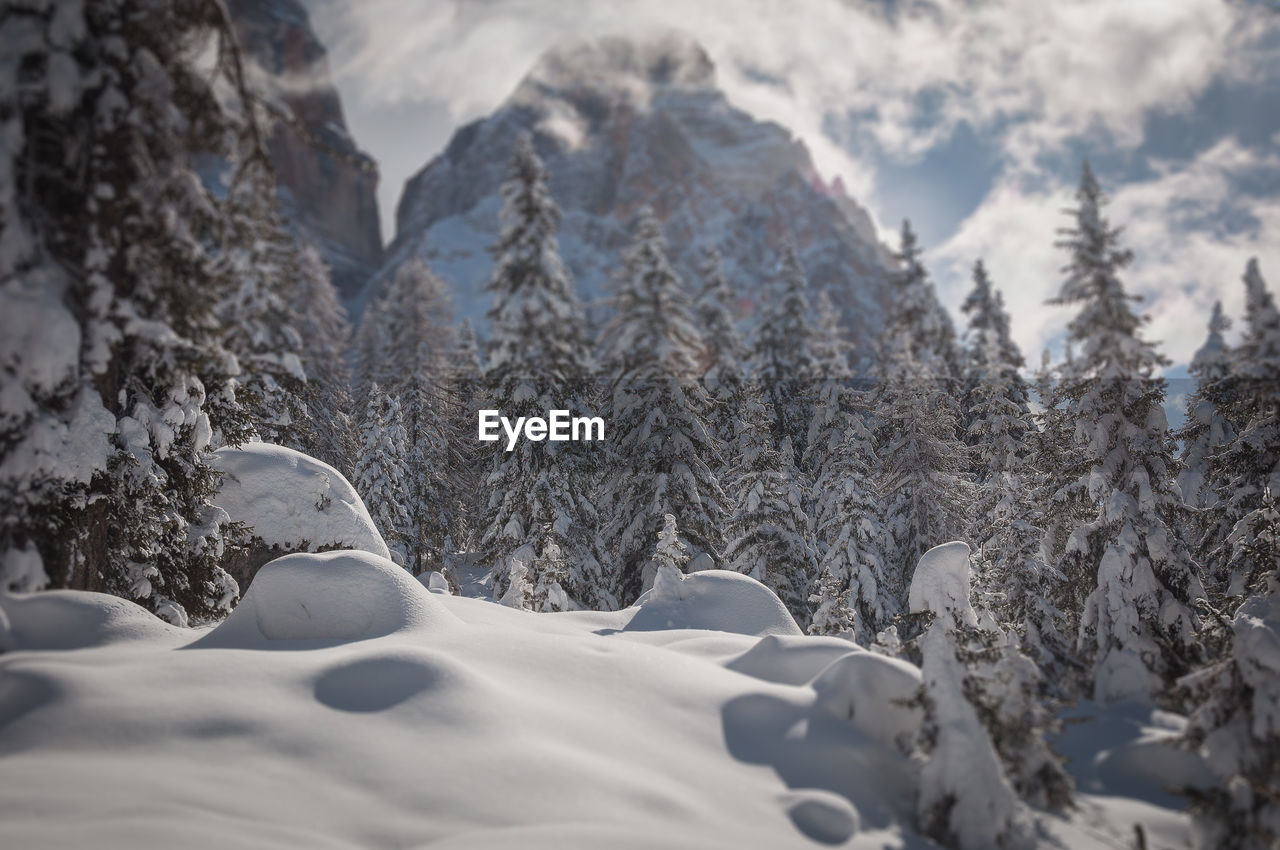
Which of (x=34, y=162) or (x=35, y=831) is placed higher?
(x=34, y=162)

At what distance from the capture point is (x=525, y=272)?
66.4 ft

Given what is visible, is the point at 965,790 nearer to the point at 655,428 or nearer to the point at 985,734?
the point at 985,734

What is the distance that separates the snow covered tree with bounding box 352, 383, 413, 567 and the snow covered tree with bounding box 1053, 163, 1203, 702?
23214 mm

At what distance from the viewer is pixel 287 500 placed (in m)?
12.6

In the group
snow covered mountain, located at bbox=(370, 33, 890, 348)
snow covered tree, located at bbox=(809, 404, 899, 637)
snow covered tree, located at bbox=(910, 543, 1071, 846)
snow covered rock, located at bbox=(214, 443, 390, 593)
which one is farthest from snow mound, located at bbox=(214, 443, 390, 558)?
snow covered mountain, located at bbox=(370, 33, 890, 348)

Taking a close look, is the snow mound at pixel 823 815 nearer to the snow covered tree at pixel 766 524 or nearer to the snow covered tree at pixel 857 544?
the snow covered tree at pixel 857 544

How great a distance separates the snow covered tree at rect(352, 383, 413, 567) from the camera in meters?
28.2

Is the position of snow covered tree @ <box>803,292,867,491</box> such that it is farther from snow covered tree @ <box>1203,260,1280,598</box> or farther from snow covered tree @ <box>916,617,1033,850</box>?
snow covered tree @ <box>916,617,1033,850</box>

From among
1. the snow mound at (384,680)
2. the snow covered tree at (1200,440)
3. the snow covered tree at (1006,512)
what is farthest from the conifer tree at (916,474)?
the snow mound at (384,680)

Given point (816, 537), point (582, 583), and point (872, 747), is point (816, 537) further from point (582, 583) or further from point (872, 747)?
point (872, 747)

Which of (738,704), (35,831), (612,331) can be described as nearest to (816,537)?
(612,331)

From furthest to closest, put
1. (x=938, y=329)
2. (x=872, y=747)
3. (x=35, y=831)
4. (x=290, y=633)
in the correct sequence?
(x=938, y=329) < (x=290, y=633) < (x=872, y=747) < (x=35, y=831)

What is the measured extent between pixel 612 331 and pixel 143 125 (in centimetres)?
1677

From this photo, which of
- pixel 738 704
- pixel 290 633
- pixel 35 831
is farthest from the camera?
pixel 290 633
